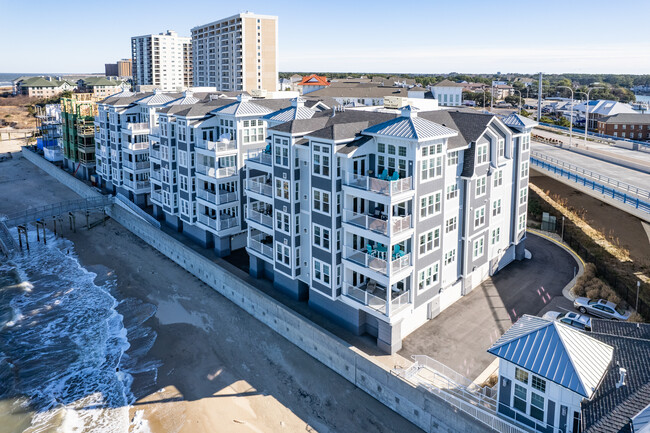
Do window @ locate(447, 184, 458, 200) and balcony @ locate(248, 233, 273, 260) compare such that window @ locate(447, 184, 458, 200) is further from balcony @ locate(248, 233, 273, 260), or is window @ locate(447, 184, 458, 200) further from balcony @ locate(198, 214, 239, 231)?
balcony @ locate(198, 214, 239, 231)

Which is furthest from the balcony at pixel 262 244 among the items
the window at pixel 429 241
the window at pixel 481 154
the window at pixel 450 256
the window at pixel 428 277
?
the window at pixel 481 154

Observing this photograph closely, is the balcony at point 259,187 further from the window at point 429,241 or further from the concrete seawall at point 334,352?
the window at point 429,241

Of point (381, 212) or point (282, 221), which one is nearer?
point (381, 212)

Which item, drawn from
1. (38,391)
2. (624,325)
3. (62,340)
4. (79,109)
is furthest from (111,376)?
(79,109)

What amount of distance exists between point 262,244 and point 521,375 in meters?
18.7

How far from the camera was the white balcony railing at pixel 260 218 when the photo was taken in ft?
106

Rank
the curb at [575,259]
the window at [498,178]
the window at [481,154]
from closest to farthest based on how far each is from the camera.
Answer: the window at [481,154] → the curb at [575,259] → the window at [498,178]

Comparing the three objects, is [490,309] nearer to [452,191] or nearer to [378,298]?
[452,191]

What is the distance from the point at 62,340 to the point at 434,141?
26.8 m

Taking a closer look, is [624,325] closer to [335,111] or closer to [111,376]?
[335,111]

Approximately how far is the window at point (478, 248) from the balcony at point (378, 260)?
8467 millimetres

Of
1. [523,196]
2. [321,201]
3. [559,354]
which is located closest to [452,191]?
[321,201]

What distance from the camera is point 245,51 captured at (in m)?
114

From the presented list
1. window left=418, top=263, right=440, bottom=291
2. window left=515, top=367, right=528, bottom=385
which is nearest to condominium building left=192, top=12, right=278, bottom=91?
window left=418, top=263, right=440, bottom=291
